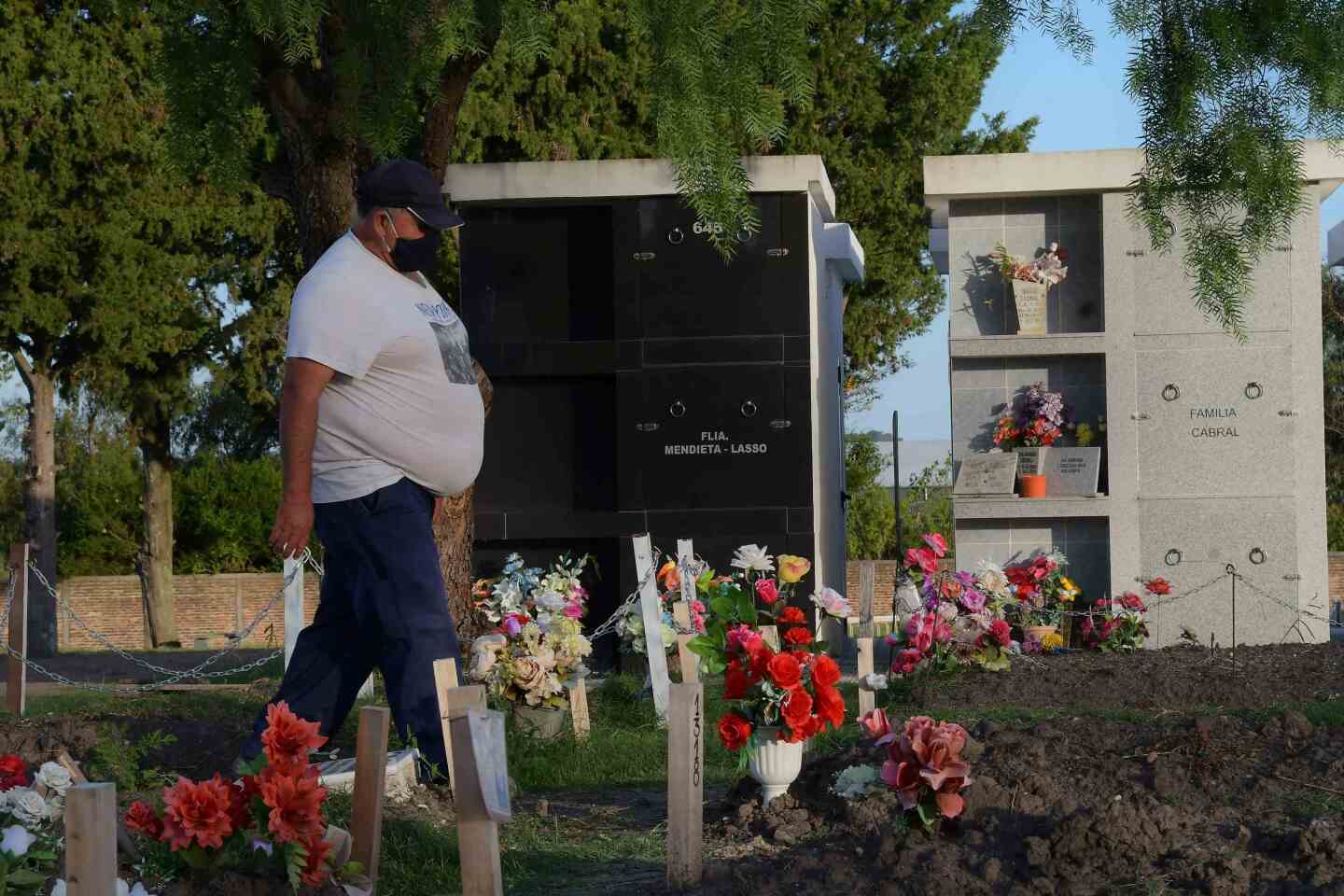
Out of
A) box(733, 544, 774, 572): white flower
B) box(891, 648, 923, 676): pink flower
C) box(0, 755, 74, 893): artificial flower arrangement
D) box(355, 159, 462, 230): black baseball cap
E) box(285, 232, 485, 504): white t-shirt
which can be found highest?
box(355, 159, 462, 230): black baseball cap

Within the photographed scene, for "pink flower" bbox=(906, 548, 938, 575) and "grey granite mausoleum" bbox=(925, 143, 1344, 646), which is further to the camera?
"grey granite mausoleum" bbox=(925, 143, 1344, 646)

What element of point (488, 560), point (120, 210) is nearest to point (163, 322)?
point (120, 210)

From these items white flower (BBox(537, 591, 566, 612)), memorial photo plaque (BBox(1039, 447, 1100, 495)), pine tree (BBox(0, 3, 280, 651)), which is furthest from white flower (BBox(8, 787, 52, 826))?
pine tree (BBox(0, 3, 280, 651))

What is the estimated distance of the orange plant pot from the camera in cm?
1145

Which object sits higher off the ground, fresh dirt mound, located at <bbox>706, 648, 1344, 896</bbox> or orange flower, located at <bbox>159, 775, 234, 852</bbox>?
orange flower, located at <bbox>159, 775, 234, 852</bbox>

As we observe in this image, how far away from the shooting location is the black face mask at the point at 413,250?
5.03 m

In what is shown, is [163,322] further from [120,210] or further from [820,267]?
[820,267]

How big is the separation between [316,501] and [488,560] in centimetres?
705

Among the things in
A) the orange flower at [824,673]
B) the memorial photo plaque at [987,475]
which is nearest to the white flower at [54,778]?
the orange flower at [824,673]

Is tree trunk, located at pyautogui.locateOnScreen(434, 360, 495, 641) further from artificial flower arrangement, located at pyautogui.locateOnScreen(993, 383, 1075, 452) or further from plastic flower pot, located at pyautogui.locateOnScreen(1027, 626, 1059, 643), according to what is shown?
artificial flower arrangement, located at pyautogui.locateOnScreen(993, 383, 1075, 452)

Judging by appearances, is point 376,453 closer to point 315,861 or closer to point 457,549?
point 315,861

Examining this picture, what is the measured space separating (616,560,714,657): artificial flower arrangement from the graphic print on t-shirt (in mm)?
2979

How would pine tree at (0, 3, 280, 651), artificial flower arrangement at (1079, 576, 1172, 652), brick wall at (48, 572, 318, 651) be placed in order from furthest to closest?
brick wall at (48, 572, 318, 651), pine tree at (0, 3, 280, 651), artificial flower arrangement at (1079, 576, 1172, 652)

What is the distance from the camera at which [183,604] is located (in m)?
25.8
